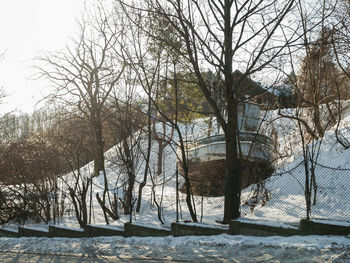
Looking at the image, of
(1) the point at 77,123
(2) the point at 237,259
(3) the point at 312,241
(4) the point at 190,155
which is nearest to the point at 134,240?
(2) the point at 237,259

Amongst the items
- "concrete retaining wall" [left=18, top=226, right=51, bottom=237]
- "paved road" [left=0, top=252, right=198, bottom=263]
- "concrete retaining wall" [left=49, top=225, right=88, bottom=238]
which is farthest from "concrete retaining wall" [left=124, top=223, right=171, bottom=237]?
"concrete retaining wall" [left=18, top=226, right=51, bottom=237]

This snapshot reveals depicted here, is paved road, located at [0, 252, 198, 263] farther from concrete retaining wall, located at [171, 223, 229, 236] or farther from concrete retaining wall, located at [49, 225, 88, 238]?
concrete retaining wall, located at [49, 225, 88, 238]

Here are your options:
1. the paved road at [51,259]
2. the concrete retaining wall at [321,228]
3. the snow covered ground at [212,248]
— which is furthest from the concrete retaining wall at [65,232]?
the concrete retaining wall at [321,228]

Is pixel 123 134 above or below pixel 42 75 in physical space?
below

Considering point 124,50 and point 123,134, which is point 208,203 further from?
point 124,50

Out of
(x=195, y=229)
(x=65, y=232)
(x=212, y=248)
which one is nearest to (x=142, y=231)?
(x=195, y=229)

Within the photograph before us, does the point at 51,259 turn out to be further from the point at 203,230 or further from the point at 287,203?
the point at 287,203

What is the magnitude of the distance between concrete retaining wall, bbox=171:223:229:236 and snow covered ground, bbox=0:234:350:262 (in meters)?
0.24

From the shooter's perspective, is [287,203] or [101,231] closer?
[101,231]

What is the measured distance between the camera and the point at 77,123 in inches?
1018

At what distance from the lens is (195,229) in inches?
311

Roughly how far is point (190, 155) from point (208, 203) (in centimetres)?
606

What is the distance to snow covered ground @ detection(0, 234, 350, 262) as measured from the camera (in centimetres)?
576

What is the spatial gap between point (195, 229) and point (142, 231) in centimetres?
146
